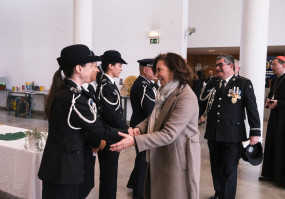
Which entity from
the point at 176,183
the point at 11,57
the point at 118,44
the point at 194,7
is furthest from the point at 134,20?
the point at 176,183

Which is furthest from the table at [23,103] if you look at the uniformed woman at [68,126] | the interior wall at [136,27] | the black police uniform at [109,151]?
the uniformed woman at [68,126]

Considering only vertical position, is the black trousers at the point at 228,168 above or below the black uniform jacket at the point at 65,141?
below

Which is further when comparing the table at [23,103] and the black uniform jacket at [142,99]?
the table at [23,103]

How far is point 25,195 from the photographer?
2.82m

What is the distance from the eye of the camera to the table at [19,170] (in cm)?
275

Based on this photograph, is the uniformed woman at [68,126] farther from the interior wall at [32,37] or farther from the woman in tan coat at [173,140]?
the interior wall at [32,37]

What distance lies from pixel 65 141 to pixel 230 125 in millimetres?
1957

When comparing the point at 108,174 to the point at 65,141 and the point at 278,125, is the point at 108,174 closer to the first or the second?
the point at 65,141

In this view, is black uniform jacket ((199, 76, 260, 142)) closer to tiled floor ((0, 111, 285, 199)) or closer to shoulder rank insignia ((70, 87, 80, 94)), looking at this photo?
tiled floor ((0, 111, 285, 199))

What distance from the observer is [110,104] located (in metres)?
2.94

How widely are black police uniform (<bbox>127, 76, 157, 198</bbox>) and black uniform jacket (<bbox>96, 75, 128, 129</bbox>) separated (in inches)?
19.8

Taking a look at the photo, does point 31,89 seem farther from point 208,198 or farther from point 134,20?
point 208,198

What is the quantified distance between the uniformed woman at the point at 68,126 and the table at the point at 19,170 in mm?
795

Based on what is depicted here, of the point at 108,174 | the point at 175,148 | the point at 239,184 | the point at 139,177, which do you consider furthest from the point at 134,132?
the point at 239,184
